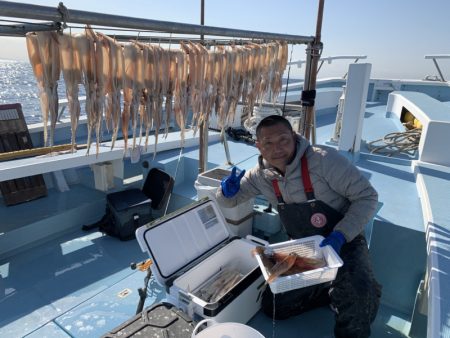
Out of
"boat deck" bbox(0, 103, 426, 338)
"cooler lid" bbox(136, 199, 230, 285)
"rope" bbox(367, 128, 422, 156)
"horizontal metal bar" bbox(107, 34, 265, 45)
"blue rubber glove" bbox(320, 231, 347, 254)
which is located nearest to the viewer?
"horizontal metal bar" bbox(107, 34, 265, 45)

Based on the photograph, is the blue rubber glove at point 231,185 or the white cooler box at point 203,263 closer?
the white cooler box at point 203,263

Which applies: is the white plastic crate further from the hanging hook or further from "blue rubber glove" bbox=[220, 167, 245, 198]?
the hanging hook

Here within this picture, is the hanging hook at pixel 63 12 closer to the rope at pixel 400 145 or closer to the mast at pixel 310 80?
the mast at pixel 310 80

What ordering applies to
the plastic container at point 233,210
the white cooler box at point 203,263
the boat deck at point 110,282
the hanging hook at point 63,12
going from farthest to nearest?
the plastic container at point 233,210
the boat deck at point 110,282
the white cooler box at point 203,263
the hanging hook at point 63,12

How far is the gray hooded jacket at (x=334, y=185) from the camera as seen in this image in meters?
2.45

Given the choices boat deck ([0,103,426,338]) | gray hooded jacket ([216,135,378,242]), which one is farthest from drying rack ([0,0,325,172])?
boat deck ([0,103,426,338])

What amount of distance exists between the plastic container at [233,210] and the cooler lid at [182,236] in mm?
183

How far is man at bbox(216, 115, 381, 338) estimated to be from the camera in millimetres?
2385

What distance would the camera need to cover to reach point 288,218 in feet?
9.04

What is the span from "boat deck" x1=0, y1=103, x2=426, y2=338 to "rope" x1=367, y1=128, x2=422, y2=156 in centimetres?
122

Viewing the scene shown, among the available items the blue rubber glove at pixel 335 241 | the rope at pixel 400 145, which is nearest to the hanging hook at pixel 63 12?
the blue rubber glove at pixel 335 241

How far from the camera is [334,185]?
2.55m

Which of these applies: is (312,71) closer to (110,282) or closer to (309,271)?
(309,271)

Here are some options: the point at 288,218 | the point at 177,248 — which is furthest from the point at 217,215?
the point at 288,218
